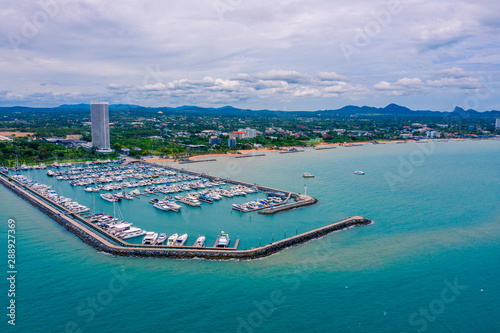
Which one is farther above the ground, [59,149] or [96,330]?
[59,149]

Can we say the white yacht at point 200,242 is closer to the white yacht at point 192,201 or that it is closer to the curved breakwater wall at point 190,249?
the curved breakwater wall at point 190,249

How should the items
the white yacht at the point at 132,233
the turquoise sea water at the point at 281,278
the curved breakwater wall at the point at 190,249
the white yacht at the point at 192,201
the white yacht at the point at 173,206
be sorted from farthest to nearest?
the white yacht at the point at 192,201 → the white yacht at the point at 173,206 → the white yacht at the point at 132,233 → the curved breakwater wall at the point at 190,249 → the turquoise sea water at the point at 281,278

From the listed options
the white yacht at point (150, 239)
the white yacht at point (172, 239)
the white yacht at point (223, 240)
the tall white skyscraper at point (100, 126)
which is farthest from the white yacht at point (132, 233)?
the tall white skyscraper at point (100, 126)

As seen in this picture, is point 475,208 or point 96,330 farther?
point 475,208

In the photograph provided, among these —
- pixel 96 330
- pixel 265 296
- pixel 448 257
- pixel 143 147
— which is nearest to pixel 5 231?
pixel 96 330

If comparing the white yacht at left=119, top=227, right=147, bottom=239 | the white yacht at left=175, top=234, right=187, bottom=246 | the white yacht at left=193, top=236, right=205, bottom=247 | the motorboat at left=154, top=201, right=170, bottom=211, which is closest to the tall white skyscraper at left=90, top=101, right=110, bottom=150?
the motorboat at left=154, top=201, right=170, bottom=211

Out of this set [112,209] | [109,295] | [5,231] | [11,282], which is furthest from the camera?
[112,209]

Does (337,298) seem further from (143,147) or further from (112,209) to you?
(143,147)
